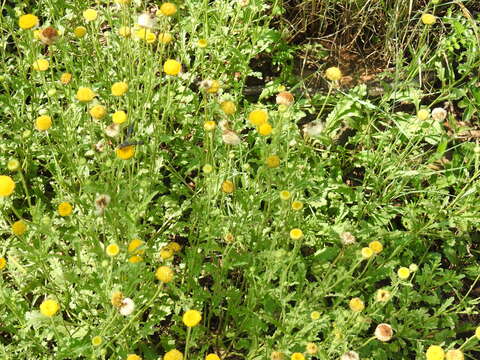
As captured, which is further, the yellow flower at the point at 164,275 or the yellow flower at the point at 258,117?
the yellow flower at the point at 258,117

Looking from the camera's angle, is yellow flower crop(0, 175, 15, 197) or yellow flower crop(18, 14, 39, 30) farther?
yellow flower crop(18, 14, 39, 30)

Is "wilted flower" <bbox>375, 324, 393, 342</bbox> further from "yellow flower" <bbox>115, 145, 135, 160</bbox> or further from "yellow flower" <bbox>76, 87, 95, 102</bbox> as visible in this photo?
"yellow flower" <bbox>76, 87, 95, 102</bbox>

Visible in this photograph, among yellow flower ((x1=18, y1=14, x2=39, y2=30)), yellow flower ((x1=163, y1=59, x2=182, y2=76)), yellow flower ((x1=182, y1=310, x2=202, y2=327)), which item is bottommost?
yellow flower ((x1=182, y1=310, x2=202, y2=327))

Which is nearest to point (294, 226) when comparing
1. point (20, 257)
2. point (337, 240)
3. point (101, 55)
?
point (337, 240)

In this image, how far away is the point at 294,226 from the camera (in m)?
2.72

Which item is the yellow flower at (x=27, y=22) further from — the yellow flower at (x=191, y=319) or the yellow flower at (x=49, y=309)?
the yellow flower at (x=191, y=319)

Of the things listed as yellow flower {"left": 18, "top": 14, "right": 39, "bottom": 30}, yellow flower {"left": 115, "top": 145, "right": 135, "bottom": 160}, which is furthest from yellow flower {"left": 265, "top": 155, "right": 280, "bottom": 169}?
yellow flower {"left": 18, "top": 14, "right": 39, "bottom": 30}

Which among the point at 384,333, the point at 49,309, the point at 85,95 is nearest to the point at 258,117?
the point at 85,95

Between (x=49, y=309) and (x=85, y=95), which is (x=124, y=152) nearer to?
(x=85, y=95)

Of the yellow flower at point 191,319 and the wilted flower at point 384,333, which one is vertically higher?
the yellow flower at point 191,319

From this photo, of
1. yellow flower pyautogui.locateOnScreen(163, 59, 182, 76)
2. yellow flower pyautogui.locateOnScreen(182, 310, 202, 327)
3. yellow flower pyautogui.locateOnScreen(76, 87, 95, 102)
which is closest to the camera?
yellow flower pyautogui.locateOnScreen(182, 310, 202, 327)

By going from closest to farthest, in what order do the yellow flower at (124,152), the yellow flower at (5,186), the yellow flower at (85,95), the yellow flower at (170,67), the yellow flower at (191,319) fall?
the yellow flower at (191,319) → the yellow flower at (5,186) → the yellow flower at (124,152) → the yellow flower at (85,95) → the yellow flower at (170,67)

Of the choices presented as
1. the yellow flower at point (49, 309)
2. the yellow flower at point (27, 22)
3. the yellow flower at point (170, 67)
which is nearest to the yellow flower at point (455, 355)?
the yellow flower at point (49, 309)

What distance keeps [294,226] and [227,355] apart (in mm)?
730
